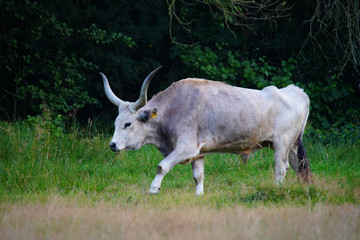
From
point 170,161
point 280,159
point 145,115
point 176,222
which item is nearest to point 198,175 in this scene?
point 170,161

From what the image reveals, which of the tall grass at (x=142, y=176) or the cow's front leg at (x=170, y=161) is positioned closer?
the tall grass at (x=142, y=176)

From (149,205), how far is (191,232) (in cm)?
175

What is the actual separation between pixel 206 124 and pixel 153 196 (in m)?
1.37

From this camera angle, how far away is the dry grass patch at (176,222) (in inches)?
173

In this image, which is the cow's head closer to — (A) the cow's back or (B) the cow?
(B) the cow

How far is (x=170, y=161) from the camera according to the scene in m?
7.07

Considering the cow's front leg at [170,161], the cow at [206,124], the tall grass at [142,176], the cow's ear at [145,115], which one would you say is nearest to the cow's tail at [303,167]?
the cow at [206,124]

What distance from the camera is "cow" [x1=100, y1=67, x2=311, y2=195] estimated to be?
24.5ft

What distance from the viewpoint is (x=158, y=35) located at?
13.9 m

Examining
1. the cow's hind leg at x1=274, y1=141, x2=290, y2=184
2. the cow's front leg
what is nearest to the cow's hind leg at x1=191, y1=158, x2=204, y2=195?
the cow's front leg

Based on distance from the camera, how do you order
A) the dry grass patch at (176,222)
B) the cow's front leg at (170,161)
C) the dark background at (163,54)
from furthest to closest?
the dark background at (163,54) → the cow's front leg at (170,161) → the dry grass patch at (176,222)

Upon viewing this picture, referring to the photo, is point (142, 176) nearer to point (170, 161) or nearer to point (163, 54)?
point (170, 161)

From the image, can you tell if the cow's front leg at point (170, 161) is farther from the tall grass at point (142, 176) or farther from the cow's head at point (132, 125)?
the cow's head at point (132, 125)

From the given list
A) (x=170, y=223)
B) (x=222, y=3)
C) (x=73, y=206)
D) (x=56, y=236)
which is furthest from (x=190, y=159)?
(x=222, y=3)
